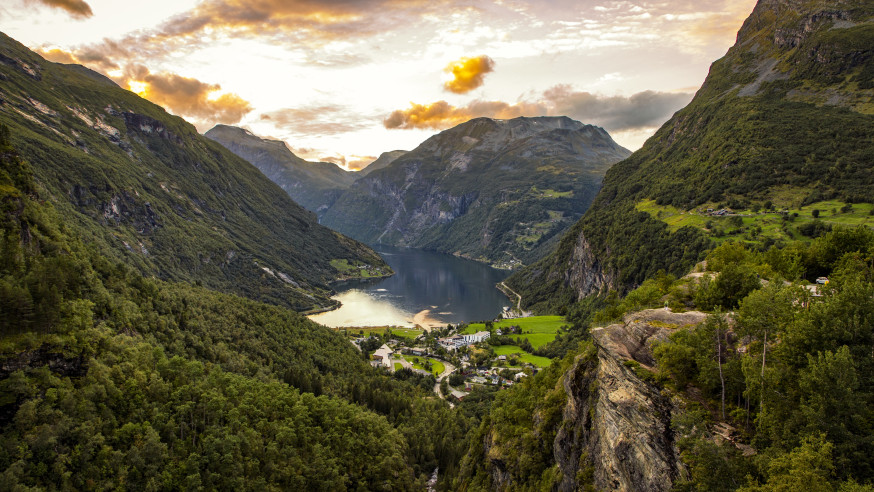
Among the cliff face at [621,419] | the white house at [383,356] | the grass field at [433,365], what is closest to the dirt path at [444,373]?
the grass field at [433,365]

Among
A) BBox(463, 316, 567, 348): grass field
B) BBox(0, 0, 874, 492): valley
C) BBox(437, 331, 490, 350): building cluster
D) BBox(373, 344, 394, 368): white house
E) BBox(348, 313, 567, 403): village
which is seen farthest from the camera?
BBox(437, 331, 490, 350): building cluster

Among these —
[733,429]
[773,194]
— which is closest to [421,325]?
[773,194]

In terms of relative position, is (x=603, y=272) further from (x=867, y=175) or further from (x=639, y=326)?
(x=639, y=326)

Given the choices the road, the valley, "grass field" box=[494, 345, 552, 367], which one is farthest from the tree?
"grass field" box=[494, 345, 552, 367]

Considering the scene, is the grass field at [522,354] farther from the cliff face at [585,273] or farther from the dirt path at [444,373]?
the cliff face at [585,273]

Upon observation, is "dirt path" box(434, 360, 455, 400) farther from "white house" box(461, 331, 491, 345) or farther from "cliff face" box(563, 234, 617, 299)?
"cliff face" box(563, 234, 617, 299)

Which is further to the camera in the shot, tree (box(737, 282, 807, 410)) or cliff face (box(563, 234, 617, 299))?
cliff face (box(563, 234, 617, 299))

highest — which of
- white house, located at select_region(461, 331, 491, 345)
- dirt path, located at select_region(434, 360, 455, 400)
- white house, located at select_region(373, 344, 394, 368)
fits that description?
white house, located at select_region(373, 344, 394, 368)
